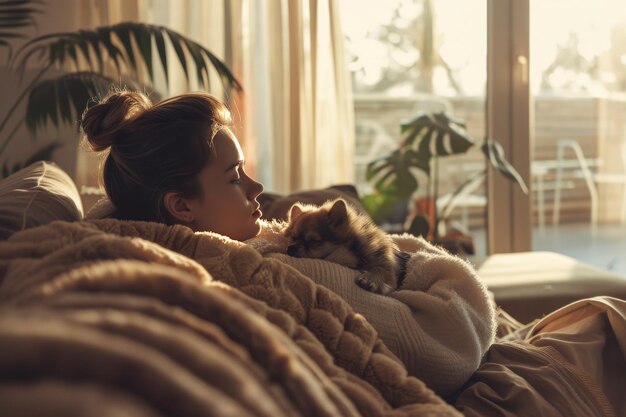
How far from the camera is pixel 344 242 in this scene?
1774 mm

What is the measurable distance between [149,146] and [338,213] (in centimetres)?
47

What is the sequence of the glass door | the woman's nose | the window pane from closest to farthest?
the woman's nose < the window pane < the glass door

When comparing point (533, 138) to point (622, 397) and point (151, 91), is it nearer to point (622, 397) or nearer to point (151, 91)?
point (151, 91)

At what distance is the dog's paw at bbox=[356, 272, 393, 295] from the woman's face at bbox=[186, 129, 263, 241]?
28 cm

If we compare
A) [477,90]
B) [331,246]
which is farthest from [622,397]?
[477,90]

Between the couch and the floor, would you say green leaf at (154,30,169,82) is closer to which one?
the couch

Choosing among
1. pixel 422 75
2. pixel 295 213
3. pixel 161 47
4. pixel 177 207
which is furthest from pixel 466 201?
pixel 177 207

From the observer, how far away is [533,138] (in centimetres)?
467

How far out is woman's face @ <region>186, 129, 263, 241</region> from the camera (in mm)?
1616

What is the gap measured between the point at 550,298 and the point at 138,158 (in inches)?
55.8

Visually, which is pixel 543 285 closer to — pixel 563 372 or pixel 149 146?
pixel 563 372

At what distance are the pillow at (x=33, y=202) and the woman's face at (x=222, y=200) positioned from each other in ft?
0.88

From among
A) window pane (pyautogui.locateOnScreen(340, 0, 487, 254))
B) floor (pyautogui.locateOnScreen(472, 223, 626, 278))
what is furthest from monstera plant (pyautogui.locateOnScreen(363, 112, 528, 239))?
floor (pyautogui.locateOnScreen(472, 223, 626, 278))

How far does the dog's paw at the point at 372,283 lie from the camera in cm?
147
